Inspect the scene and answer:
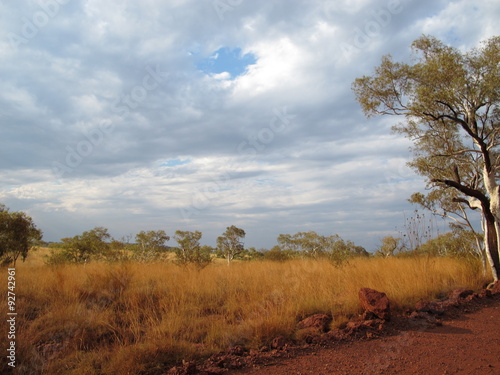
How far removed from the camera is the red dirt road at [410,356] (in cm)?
424

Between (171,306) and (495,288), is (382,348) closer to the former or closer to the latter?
(171,306)

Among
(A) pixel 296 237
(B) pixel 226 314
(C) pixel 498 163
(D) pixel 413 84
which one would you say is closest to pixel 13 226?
(B) pixel 226 314

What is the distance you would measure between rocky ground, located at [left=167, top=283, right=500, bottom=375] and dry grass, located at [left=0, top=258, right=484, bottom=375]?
0.40 meters

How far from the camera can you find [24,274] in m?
8.04

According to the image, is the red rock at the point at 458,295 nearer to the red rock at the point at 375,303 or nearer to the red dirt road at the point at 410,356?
the red dirt road at the point at 410,356

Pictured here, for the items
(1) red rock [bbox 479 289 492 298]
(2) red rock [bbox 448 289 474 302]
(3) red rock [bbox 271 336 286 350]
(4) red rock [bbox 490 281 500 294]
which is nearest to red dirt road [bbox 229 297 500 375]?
(3) red rock [bbox 271 336 286 350]

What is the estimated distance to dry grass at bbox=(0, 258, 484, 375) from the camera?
15.4 ft

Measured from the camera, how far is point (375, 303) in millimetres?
6180

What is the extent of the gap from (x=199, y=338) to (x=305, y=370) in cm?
204

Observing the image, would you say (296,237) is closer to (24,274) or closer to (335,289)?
(335,289)

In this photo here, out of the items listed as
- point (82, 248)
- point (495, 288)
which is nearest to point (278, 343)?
point (495, 288)

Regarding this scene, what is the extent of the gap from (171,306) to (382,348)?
4050 mm

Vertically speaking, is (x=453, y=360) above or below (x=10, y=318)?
below

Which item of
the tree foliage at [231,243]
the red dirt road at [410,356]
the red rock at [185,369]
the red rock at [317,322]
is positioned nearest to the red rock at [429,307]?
the red dirt road at [410,356]
